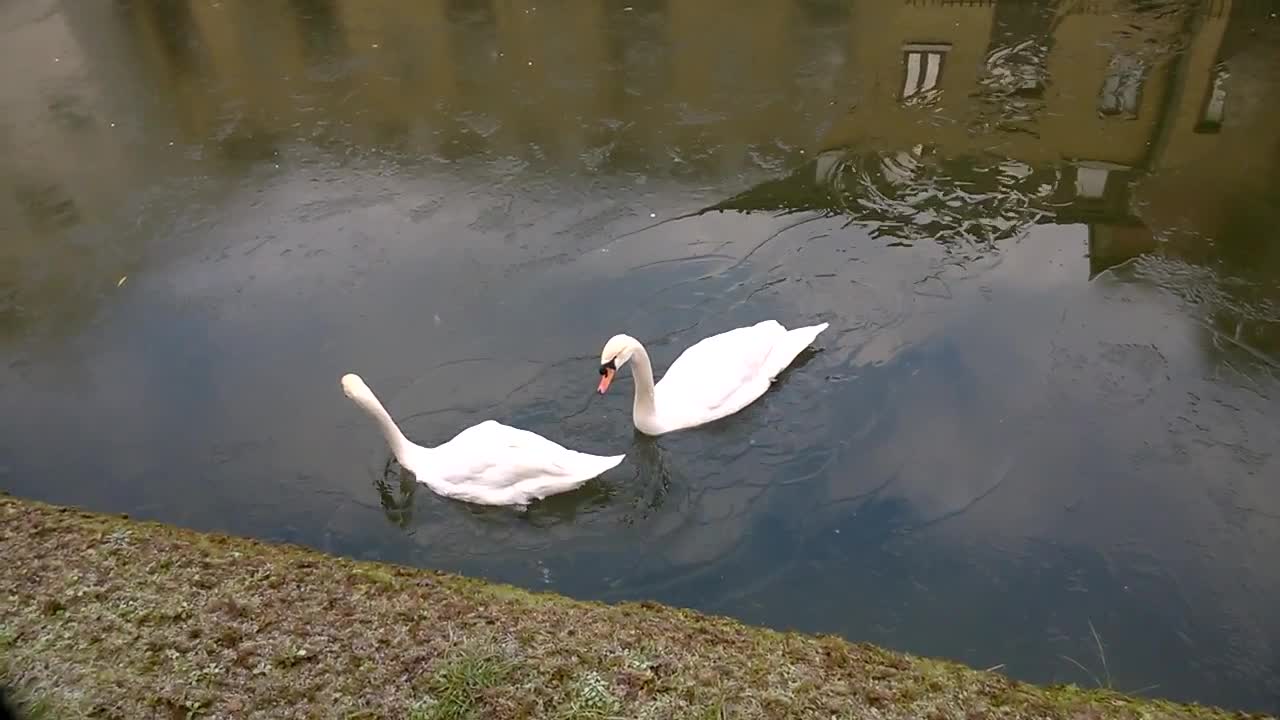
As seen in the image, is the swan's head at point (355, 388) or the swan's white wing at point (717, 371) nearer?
the swan's head at point (355, 388)

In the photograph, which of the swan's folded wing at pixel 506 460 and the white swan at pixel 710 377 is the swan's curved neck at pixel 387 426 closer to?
the swan's folded wing at pixel 506 460

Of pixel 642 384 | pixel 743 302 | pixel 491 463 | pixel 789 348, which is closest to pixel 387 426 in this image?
pixel 491 463

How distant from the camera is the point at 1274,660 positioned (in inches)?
147

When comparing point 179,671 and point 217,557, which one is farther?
point 217,557

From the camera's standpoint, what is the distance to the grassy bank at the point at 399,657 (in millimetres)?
3053

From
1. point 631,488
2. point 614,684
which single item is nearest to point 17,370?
point 631,488

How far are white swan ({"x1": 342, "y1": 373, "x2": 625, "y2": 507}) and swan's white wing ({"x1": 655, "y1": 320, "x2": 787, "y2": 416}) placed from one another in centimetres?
56

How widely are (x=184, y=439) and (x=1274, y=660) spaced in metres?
5.34

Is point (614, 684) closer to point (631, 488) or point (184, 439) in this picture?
point (631, 488)

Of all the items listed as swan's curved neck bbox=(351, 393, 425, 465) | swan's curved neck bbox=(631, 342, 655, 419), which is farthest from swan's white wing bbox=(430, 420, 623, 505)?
swan's curved neck bbox=(631, 342, 655, 419)

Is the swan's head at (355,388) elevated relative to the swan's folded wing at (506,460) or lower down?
elevated

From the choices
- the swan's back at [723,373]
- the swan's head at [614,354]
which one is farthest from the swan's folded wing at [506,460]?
the swan's back at [723,373]

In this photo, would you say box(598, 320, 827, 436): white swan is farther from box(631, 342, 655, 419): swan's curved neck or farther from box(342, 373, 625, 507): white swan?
box(342, 373, 625, 507): white swan

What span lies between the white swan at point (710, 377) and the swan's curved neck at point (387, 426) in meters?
1.05
